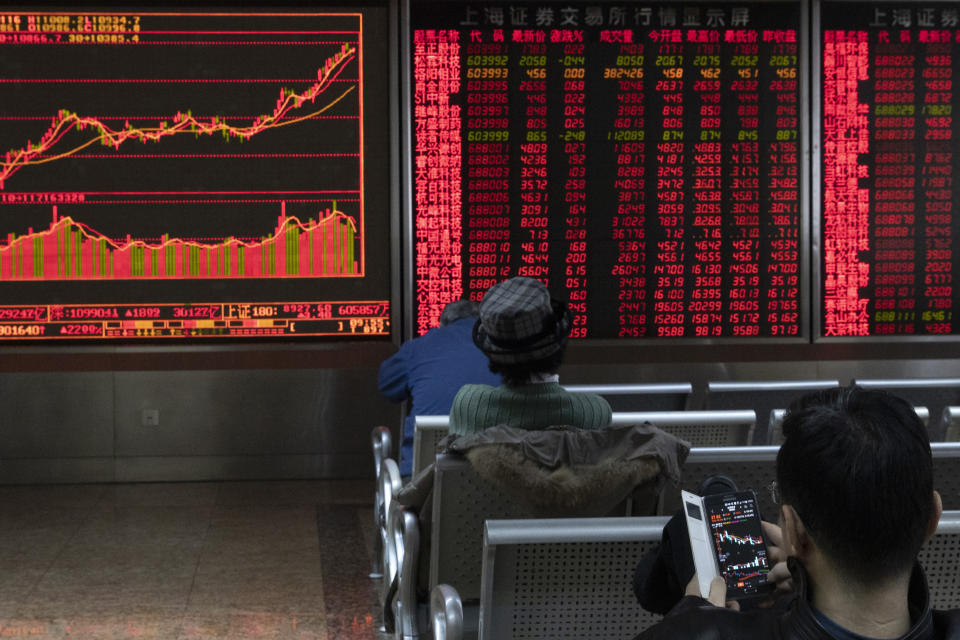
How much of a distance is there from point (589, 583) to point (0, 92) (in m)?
4.75

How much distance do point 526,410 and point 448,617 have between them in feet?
2.31

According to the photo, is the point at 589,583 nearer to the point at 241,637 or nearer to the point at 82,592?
the point at 241,637

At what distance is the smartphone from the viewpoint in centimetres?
123

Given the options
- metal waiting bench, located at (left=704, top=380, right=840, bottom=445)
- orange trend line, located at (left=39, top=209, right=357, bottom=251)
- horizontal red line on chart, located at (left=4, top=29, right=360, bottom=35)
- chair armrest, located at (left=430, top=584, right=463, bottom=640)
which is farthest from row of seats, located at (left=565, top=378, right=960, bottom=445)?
horizontal red line on chart, located at (left=4, top=29, right=360, bottom=35)

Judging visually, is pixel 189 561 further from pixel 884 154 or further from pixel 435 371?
pixel 884 154

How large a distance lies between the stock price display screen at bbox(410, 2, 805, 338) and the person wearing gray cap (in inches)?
120

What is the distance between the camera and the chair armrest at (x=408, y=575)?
8.14 ft

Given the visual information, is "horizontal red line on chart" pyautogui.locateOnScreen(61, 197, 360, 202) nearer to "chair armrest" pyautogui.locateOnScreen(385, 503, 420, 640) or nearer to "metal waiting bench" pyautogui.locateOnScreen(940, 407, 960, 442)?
"chair armrest" pyautogui.locateOnScreen(385, 503, 420, 640)

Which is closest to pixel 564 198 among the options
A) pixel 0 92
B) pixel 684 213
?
pixel 684 213

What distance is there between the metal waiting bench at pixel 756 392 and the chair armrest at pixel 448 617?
1.78m

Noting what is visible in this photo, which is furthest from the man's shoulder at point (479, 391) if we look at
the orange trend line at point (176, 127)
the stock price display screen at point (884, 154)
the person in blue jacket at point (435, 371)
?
the stock price display screen at point (884, 154)

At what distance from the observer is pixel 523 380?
253 cm

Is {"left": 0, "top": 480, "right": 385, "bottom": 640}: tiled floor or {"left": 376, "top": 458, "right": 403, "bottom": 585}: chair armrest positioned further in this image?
{"left": 0, "top": 480, "right": 385, "bottom": 640}: tiled floor

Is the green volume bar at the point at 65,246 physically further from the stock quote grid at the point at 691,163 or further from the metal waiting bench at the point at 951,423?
the metal waiting bench at the point at 951,423
